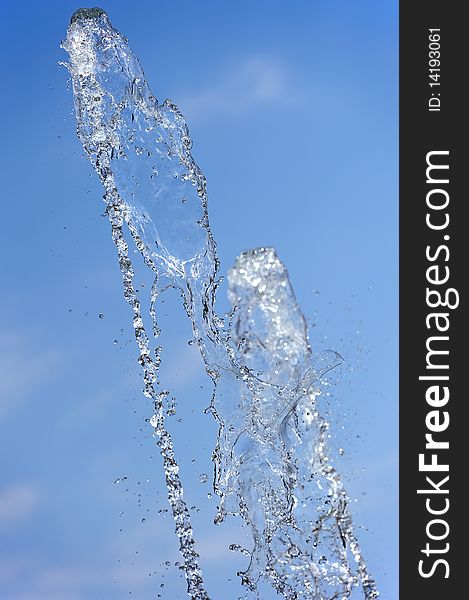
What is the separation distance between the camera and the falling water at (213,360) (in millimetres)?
6328

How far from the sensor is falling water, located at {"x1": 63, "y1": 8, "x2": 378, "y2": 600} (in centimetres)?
633

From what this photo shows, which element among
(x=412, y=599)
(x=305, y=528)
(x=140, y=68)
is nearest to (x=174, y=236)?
(x=140, y=68)

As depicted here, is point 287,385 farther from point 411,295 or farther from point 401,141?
point 401,141

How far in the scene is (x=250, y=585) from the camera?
6.45 meters

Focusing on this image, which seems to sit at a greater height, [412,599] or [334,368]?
[334,368]

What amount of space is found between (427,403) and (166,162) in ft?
7.66

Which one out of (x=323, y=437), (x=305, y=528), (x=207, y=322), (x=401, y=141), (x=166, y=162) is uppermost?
(x=401, y=141)

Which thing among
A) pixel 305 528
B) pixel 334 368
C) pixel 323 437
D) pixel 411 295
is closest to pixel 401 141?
pixel 411 295

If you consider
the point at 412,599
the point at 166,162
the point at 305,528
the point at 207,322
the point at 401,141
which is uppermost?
the point at 401,141

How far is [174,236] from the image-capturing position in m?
6.38

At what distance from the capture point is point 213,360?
259 inches

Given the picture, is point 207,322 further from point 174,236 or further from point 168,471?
point 168,471

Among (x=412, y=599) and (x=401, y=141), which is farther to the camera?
(x=401, y=141)

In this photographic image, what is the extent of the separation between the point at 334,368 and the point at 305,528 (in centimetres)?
108
